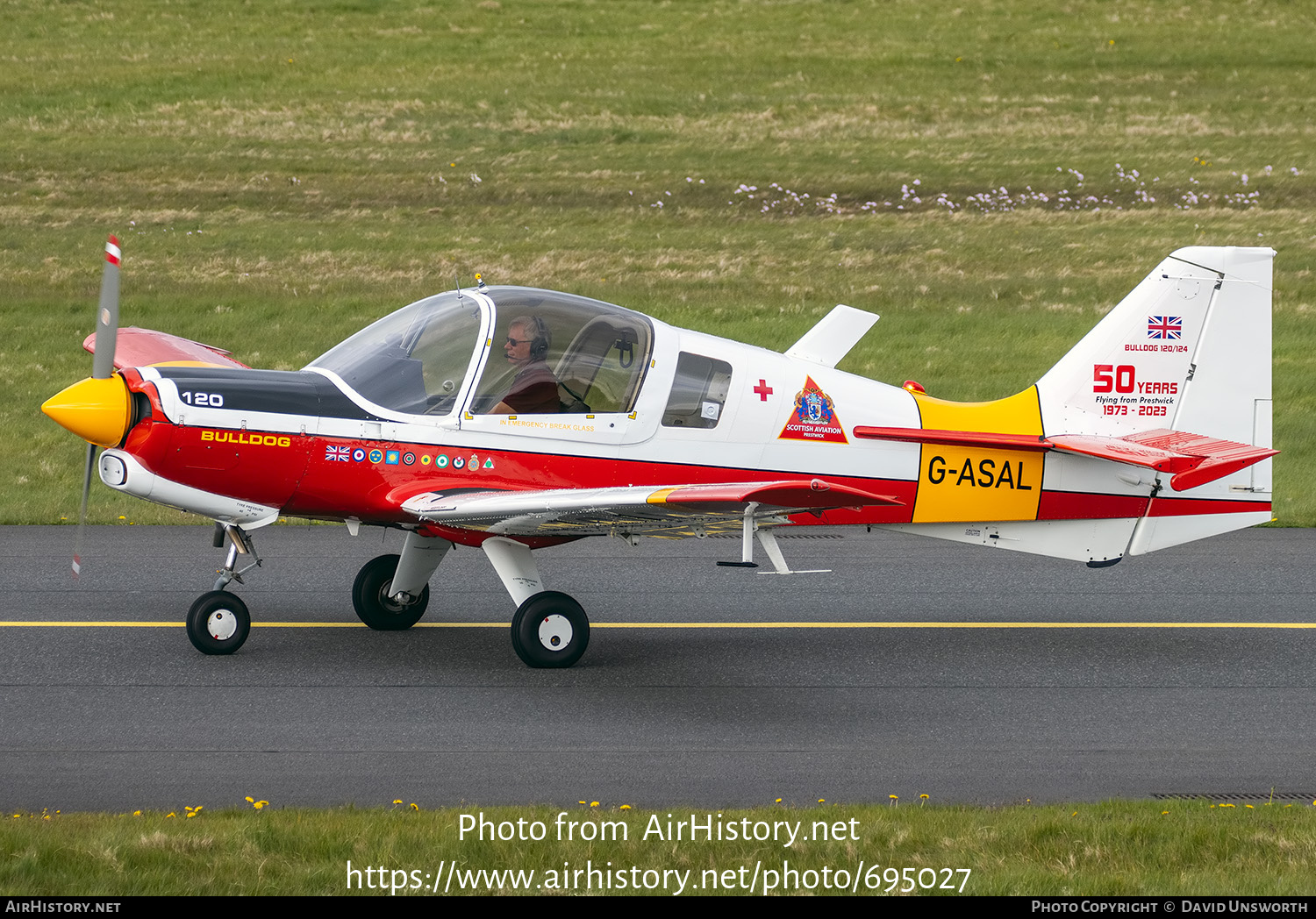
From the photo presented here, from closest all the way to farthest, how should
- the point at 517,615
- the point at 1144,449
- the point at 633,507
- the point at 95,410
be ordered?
the point at 633,507
the point at 95,410
the point at 517,615
the point at 1144,449

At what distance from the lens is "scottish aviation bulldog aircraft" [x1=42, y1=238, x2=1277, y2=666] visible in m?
8.77

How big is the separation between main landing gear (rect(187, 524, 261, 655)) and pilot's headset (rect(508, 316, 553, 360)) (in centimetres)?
224

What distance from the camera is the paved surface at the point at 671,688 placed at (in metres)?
7.56

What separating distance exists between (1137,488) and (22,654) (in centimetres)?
758

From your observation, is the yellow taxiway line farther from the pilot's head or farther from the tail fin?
the pilot's head

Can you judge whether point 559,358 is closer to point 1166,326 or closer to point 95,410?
point 95,410

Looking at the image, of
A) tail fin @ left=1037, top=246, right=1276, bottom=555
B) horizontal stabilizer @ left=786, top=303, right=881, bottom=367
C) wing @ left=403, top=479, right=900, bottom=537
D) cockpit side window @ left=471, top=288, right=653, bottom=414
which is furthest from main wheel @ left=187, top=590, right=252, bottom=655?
tail fin @ left=1037, top=246, right=1276, bottom=555

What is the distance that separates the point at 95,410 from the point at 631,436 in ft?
10.7

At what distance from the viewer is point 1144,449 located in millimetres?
9820

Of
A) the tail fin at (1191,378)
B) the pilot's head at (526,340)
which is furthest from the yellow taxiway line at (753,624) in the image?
the pilot's head at (526,340)

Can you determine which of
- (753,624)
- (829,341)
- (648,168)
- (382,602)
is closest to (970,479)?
(829,341)
